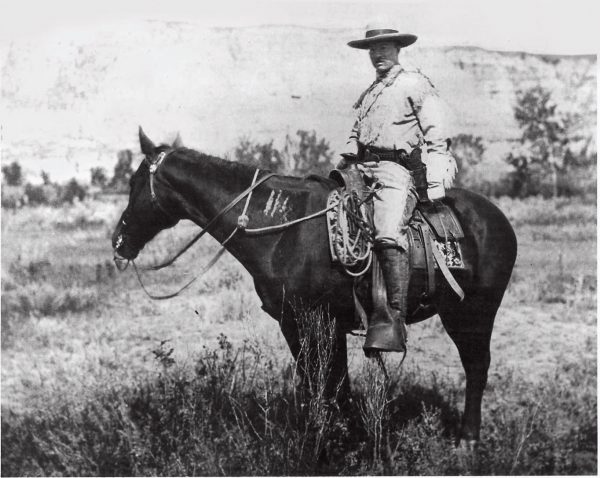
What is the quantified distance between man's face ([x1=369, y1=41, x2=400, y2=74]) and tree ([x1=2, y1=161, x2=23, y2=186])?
17.0ft

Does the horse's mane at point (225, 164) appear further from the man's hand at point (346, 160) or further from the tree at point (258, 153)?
the tree at point (258, 153)

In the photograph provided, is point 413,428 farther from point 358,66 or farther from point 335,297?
point 358,66

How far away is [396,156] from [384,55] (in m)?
0.75

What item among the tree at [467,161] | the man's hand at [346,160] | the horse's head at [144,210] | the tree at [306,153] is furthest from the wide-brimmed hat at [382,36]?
the tree at [467,161]

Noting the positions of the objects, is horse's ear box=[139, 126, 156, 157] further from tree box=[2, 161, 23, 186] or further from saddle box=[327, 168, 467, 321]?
tree box=[2, 161, 23, 186]

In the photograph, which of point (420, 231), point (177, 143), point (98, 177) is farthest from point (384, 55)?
point (98, 177)

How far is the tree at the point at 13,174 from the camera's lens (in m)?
7.77

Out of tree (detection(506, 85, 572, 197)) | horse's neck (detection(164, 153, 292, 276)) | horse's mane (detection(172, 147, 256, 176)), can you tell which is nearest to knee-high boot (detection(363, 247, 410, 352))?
horse's neck (detection(164, 153, 292, 276))

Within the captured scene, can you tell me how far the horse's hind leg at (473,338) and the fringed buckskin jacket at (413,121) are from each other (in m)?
1.09

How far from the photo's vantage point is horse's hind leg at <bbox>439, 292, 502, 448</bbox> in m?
4.88

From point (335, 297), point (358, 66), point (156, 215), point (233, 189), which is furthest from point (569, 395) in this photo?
point (358, 66)

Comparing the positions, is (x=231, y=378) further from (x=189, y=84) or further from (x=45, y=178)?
(x=45, y=178)

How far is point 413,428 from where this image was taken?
4.57 metres

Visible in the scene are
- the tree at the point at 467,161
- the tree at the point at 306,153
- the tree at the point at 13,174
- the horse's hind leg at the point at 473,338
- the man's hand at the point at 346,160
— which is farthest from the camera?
the tree at the point at 467,161
